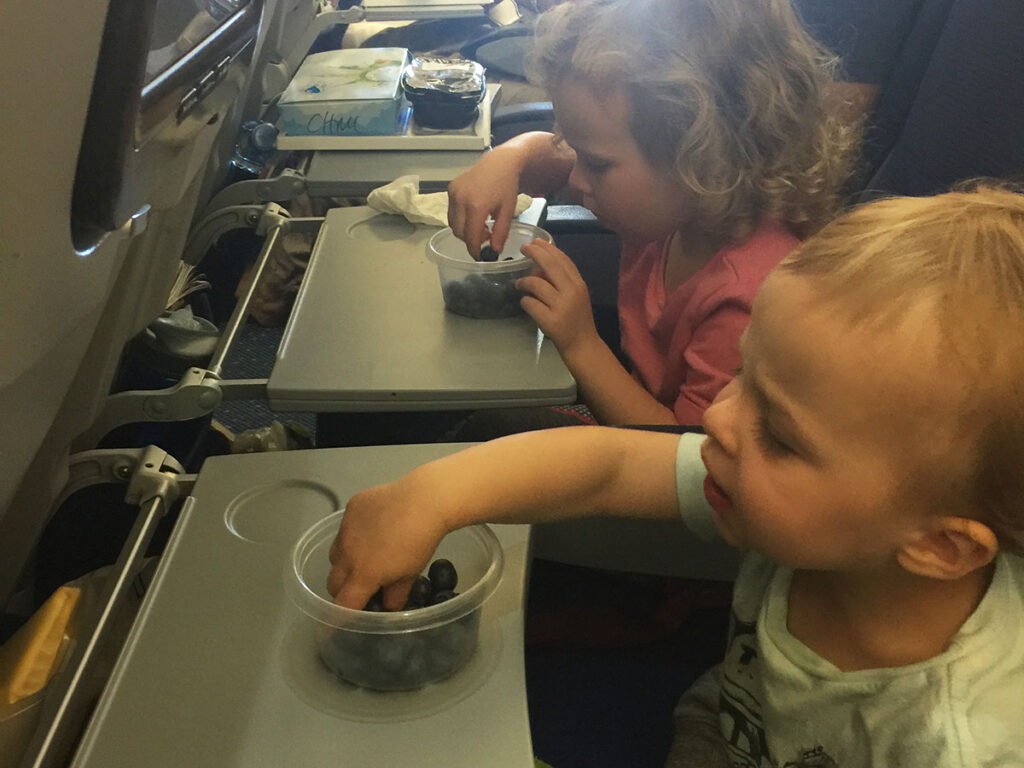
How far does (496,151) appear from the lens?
131 cm

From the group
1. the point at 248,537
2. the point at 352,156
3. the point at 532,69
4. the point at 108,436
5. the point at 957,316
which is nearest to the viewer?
the point at 957,316

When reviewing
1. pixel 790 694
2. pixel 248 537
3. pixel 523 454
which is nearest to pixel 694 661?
pixel 790 694

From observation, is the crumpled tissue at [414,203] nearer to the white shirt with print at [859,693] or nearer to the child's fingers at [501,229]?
the child's fingers at [501,229]

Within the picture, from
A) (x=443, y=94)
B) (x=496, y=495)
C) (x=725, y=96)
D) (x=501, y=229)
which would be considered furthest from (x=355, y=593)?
(x=443, y=94)

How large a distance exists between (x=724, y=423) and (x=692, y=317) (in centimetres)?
43

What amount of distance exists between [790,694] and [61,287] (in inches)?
24.0

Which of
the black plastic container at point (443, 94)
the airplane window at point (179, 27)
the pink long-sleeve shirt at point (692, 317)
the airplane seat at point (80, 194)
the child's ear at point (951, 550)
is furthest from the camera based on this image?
the black plastic container at point (443, 94)

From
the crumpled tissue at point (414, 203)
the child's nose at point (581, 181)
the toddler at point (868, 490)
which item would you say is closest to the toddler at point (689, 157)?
the child's nose at point (581, 181)

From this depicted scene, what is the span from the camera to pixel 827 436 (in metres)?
0.57

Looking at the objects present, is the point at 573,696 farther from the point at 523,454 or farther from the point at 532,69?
the point at 532,69

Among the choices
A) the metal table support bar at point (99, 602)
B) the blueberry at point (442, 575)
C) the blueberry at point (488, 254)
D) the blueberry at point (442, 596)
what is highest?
the blueberry at point (442, 596)

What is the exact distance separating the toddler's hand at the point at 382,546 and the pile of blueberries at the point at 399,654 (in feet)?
0.06

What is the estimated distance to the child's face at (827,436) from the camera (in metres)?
0.54

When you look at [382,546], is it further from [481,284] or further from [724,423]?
[481,284]
